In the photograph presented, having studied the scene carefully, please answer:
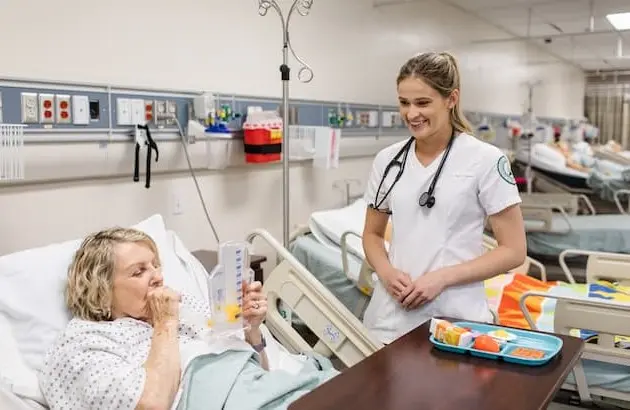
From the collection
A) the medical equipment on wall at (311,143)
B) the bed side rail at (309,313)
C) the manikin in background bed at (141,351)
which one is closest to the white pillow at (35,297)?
the manikin in background bed at (141,351)

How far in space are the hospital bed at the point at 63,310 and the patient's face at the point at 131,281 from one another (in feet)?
0.74

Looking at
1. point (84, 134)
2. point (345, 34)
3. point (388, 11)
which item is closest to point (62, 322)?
point (84, 134)

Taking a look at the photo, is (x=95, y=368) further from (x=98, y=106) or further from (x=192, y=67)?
(x=192, y=67)

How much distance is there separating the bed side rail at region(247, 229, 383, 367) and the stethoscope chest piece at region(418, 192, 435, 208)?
53cm

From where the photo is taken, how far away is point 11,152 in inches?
85.0

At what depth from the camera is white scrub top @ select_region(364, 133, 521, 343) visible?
1799mm

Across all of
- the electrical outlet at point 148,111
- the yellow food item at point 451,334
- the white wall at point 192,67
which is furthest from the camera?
the electrical outlet at point 148,111

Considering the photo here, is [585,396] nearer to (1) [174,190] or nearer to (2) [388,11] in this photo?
(1) [174,190]

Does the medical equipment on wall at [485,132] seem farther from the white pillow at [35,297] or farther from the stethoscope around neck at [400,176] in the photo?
the white pillow at [35,297]


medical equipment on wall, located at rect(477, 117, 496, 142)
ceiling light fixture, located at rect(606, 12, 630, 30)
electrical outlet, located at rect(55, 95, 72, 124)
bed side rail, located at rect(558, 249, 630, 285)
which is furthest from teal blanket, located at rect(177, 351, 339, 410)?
ceiling light fixture, located at rect(606, 12, 630, 30)

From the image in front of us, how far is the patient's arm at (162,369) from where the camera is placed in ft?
4.65

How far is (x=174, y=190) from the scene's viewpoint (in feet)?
9.84

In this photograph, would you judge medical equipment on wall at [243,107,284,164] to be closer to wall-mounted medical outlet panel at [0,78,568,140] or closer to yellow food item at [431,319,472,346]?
wall-mounted medical outlet panel at [0,78,568,140]

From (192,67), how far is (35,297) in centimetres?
154
